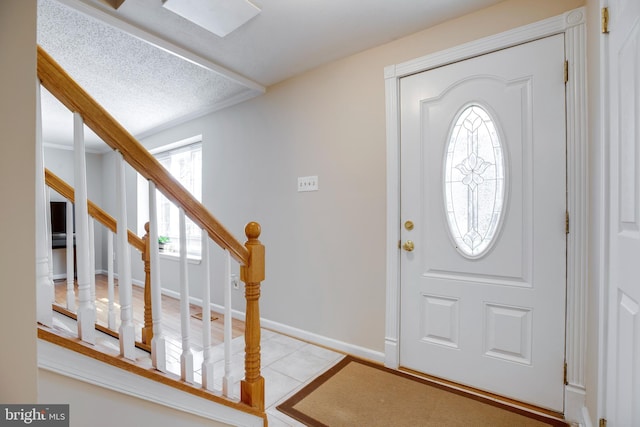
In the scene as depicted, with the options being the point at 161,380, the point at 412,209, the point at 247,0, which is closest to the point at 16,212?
the point at 161,380

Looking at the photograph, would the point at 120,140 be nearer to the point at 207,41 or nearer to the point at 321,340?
the point at 207,41

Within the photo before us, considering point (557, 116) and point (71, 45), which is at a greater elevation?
point (71, 45)

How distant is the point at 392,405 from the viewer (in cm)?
164

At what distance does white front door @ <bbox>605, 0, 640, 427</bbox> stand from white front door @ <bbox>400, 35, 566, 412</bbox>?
519 millimetres

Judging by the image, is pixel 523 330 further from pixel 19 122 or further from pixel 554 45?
pixel 19 122

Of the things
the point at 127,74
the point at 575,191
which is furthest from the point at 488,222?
the point at 127,74

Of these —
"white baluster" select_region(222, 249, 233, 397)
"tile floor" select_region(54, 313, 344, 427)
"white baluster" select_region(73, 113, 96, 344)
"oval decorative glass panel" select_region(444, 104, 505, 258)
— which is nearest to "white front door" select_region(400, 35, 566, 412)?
"oval decorative glass panel" select_region(444, 104, 505, 258)

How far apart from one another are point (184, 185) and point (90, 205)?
242cm

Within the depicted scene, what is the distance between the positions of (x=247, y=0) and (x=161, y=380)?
6.34ft

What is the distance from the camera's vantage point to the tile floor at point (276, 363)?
1.60m

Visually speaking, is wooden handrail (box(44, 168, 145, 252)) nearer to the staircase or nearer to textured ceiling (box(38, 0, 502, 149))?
the staircase

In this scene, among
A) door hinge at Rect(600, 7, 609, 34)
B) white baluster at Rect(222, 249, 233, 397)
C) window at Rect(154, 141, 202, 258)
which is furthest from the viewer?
window at Rect(154, 141, 202, 258)

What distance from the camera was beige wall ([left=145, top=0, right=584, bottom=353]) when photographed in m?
2.10

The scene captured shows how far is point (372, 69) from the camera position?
2156mm
